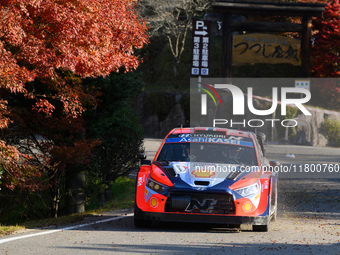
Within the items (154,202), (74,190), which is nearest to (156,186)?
(154,202)

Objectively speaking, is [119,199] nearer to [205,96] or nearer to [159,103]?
[205,96]

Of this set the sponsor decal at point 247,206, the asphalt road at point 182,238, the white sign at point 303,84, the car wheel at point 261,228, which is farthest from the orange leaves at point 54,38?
the white sign at point 303,84

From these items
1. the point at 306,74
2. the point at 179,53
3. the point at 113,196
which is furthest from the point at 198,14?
the point at 113,196

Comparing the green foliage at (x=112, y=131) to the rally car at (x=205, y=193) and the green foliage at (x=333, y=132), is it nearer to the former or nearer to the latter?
the rally car at (x=205, y=193)

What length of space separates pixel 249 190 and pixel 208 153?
1581 millimetres

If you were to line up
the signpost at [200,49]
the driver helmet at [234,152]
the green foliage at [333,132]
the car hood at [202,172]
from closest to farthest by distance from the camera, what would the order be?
the car hood at [202,172]
the driver helmet at [234,152]
the green foliage at [333,132]
the signpost at [200,49]

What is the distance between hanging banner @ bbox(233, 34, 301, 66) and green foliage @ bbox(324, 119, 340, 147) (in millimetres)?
3955

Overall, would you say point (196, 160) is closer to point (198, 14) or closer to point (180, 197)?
point (180, 197)

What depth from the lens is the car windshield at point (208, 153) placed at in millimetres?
9852

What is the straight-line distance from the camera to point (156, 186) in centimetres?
892

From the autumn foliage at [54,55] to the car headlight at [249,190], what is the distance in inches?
147

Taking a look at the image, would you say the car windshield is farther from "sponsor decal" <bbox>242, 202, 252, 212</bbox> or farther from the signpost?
the signpost

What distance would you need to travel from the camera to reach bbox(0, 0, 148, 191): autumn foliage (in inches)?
382

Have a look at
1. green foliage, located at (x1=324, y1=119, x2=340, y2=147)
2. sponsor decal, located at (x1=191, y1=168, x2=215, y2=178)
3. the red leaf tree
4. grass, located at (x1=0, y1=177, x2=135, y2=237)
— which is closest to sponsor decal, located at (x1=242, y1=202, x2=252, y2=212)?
sponsor decal, located at (x1=191, y1=168, x2=215, y2=178)
